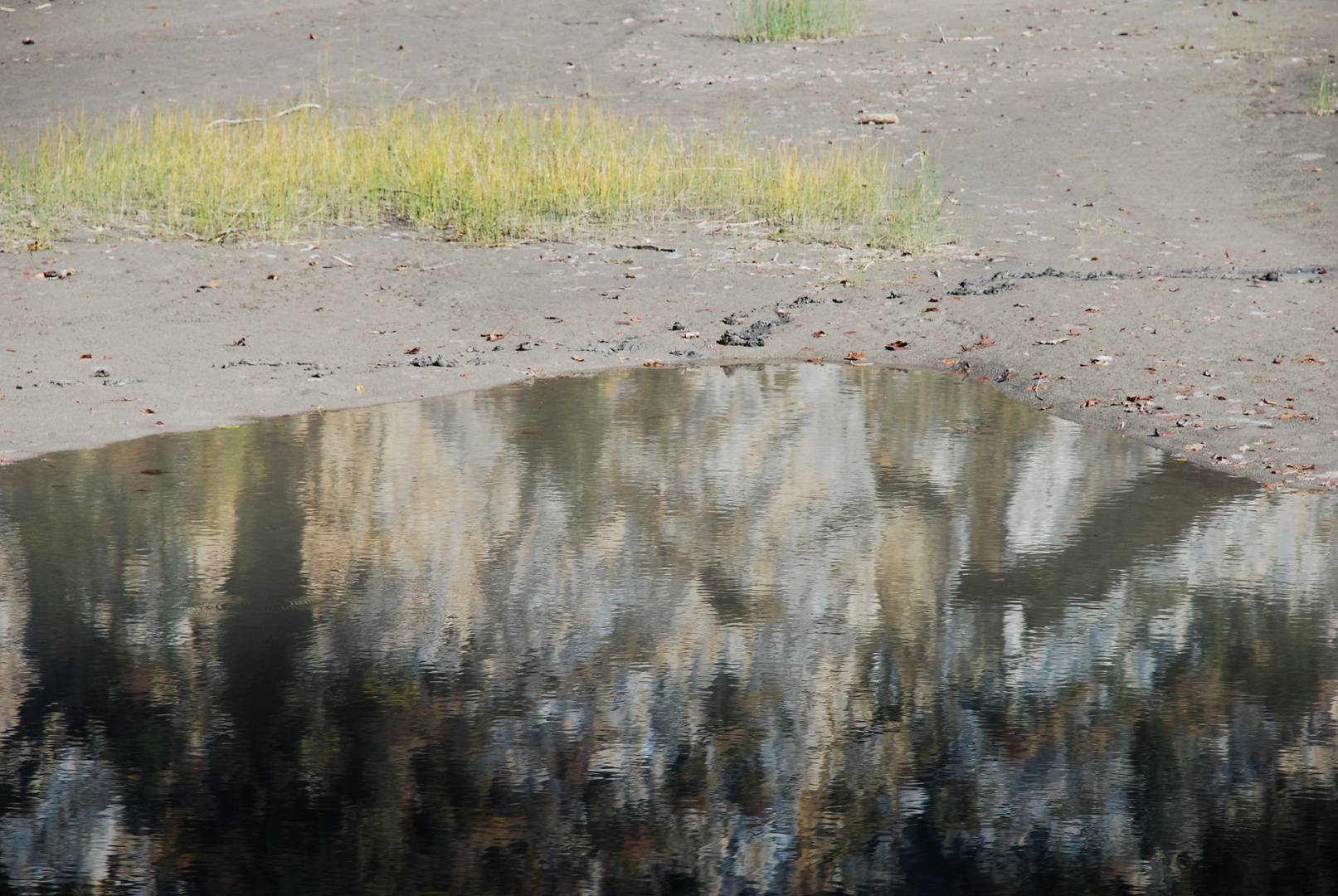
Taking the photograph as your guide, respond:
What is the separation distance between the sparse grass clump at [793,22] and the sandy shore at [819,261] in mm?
418

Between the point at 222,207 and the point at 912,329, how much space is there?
5.10 meters

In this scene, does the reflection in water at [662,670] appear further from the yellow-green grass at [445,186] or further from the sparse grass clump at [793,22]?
the sparse grass clump at [793,22]

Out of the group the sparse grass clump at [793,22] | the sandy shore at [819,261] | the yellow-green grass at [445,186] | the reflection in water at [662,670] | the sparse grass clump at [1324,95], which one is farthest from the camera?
the sparse grass clump at [793,22]

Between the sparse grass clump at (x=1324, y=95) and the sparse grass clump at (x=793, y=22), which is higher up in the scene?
the sparse grass clump at (x=793, y=22)

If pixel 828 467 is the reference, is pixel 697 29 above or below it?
above

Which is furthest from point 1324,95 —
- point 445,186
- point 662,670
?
point 662,670

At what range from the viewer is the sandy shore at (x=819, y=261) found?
21.8 feet

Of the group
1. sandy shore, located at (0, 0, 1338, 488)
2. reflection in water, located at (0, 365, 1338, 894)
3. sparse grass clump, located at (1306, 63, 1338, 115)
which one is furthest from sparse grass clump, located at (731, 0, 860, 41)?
reflection in water, located at (0, 365, 1338, 894)

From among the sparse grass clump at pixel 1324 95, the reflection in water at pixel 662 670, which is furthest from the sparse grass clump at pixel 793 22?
the reflection in water at pixel 662 670

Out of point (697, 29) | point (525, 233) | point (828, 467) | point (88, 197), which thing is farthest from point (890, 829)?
point (697, 29)

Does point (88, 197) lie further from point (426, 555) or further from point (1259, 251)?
point (1259, 251)

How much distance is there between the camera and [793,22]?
15820 millimetres

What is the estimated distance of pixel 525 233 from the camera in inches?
381

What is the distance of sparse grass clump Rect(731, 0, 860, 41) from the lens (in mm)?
15711
